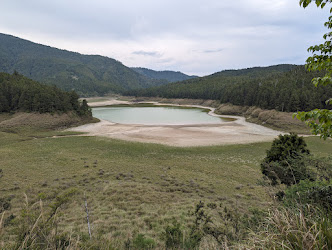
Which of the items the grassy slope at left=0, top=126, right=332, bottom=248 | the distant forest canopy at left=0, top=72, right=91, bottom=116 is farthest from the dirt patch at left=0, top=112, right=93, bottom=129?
the grassy slope at left=0, top=126, right=332, bottom=248

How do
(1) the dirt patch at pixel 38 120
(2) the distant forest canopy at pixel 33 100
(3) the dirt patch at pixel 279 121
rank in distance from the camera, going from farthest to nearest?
(2) the distant forest canopy at pixel 33 100, (1) the dirt patch at pixel 38 120, (3) the dirt patch at pixel 279 121

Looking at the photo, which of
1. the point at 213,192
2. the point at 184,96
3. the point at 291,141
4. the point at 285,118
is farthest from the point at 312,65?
the point at 184,96

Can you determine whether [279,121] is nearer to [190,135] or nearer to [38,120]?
[190,135]

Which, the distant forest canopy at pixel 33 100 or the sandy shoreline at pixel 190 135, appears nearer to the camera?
the sandy shoreline at pixel 190 135

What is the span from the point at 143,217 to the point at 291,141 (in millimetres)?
16049

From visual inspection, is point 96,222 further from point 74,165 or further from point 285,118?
point 285,118

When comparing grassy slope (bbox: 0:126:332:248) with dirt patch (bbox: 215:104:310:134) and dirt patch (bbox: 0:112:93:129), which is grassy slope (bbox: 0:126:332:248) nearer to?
dirt patch (bbox: 215:104:310:134)

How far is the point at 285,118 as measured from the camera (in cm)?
6297

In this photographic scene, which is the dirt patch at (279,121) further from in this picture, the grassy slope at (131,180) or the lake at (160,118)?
the grassy slope at (131,180)

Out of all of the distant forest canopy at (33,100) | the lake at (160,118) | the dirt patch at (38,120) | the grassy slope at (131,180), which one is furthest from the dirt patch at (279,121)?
the distant forest canopy at (33,100)

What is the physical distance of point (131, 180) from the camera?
2064cm

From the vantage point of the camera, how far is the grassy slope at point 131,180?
40.0 ft

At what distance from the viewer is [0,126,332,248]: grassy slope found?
12.2 metres

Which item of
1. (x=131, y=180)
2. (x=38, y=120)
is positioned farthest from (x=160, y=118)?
(x=131, y=180)
